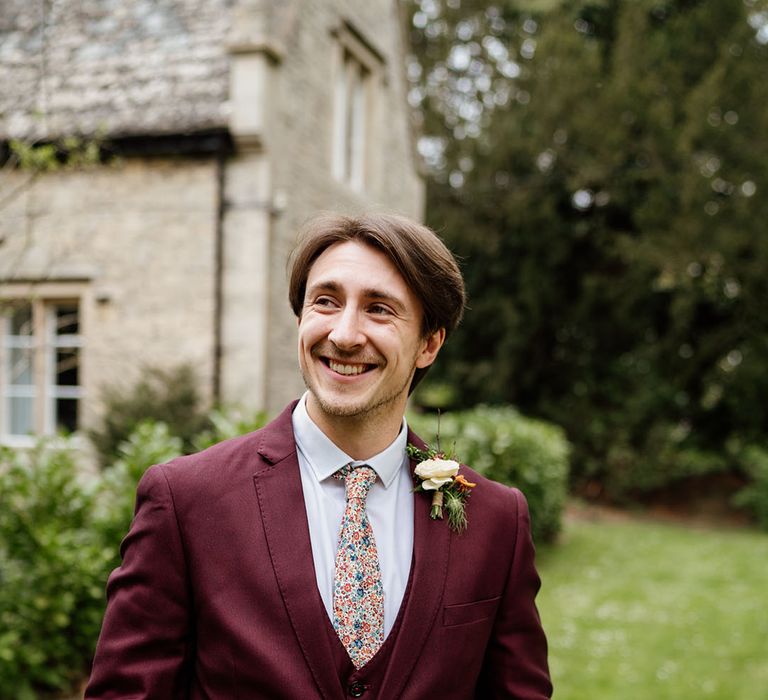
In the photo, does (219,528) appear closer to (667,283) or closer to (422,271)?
(422,271)

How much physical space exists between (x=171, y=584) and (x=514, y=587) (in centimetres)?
80

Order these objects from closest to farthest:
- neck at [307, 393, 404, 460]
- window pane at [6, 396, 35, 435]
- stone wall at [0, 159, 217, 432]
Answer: neck at [307, 393, 404, 460]
stone wall at [0, 159, 217, 432]
window pane at [6, 396, 35, 435]

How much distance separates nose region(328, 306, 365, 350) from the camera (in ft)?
6.14

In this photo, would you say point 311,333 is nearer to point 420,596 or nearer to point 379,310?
point 379,310

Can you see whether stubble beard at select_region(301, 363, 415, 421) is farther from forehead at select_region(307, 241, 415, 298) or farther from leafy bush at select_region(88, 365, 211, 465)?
leafy bush at select_region(88, 365, 211, 465)

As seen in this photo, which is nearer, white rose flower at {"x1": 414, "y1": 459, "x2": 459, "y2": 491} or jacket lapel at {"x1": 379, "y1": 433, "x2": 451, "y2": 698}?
jacket lapel at {"x1": 379, "y1": 433, "x2": 451, "y2": 698}

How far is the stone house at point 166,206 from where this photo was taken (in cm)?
883

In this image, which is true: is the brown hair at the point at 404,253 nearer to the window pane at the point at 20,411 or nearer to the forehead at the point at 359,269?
the forehead at the point at 359,269

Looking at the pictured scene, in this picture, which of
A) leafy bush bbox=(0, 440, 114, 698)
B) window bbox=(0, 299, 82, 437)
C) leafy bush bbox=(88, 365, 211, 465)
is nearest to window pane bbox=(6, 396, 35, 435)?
window bbox=(0, 299, 82, 437)

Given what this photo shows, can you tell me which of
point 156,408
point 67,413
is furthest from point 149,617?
point 67,413

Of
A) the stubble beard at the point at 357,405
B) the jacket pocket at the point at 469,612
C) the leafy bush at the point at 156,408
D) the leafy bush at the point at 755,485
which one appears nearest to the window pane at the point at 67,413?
the leafy bush at the point at 156,408

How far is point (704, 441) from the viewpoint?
16203 mm

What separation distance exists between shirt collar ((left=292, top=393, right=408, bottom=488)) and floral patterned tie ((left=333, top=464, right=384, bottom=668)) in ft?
0.26

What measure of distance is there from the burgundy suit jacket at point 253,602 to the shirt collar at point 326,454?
0.15 feet
